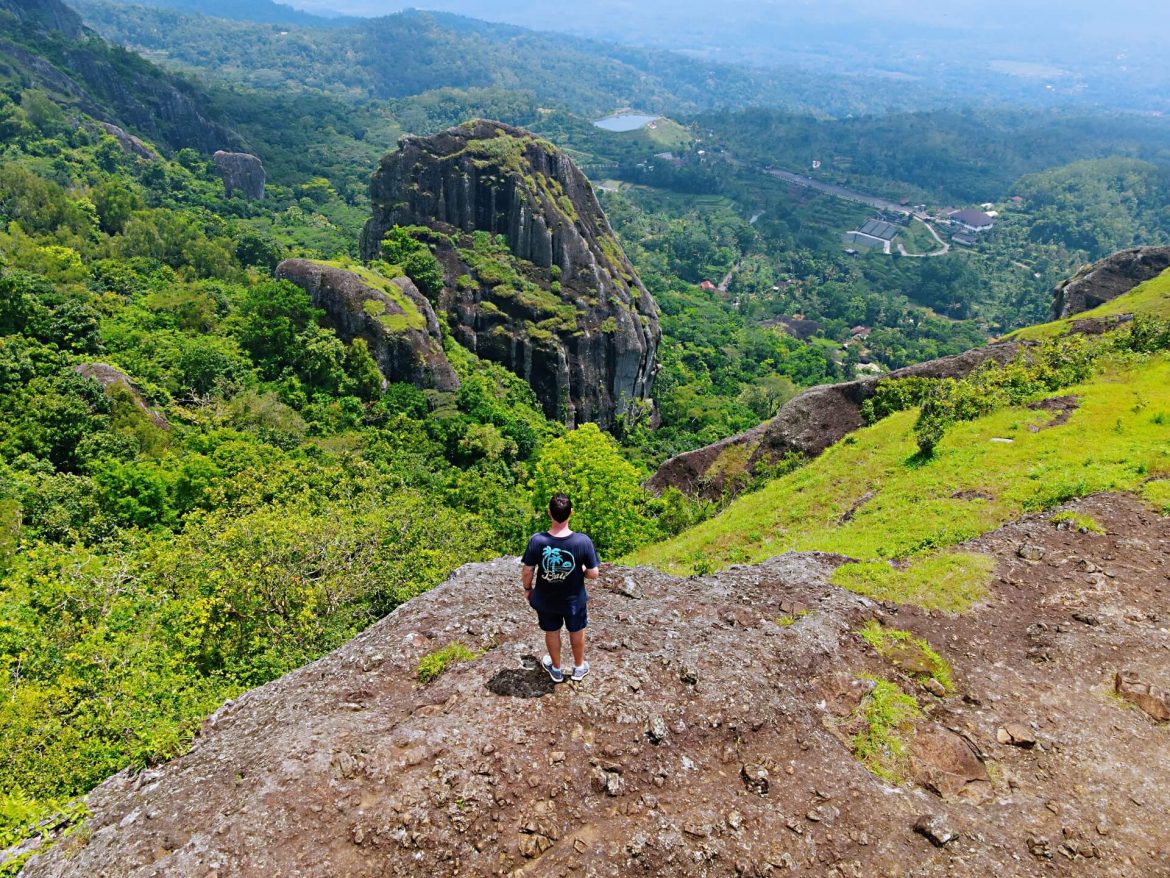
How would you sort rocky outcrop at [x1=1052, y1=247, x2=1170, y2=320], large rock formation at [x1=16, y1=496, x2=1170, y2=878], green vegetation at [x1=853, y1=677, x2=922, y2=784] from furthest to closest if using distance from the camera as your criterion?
rocky outcrop at [x1=1052, y1=247, x2=1170, y2=320], green vegetation at [x1=853, y1=677, x2=922, y2=784], large rock formation at [x1=16, y1=496, x2=1170, y2=878]

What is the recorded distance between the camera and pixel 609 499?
88.5ft

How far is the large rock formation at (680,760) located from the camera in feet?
26.6

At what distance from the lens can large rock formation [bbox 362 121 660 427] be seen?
198 feet

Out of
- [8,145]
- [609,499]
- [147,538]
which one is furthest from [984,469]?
[8,145]

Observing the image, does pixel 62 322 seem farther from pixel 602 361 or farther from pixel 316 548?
pixel 602 361

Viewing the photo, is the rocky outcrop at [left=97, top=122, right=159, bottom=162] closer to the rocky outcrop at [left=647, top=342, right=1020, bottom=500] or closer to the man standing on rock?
the rocky outcrop at [left=647, top=342, right=1020, bottom=500]

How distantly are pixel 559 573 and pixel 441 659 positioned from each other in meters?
3.56

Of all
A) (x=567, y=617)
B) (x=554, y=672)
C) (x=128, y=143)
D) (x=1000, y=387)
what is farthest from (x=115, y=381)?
(x=128, y=143)

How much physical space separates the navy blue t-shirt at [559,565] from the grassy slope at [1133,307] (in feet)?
130

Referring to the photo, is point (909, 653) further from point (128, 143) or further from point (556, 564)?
point (128, 143)

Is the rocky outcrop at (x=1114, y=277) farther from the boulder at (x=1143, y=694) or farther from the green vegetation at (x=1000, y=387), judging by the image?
the boulder at (x=1143, y=694)

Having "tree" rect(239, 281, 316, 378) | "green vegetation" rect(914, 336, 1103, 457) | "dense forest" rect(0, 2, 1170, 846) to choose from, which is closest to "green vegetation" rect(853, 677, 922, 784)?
"dense forest" rect(0, 2, 1170, 846)

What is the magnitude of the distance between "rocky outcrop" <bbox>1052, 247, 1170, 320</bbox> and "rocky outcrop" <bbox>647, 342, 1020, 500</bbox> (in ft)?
83.6

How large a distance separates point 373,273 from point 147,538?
1280 inches
